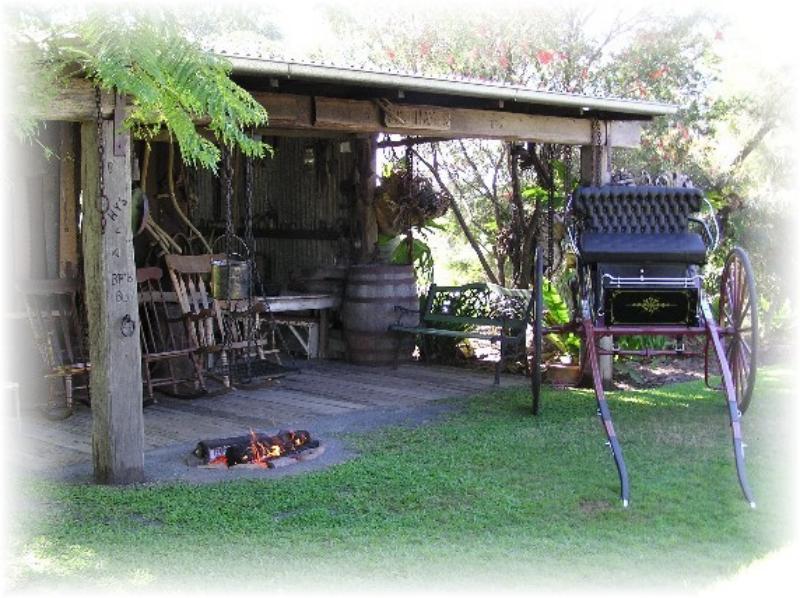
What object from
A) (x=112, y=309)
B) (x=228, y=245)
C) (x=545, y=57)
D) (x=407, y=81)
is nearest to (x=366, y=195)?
(x=545, y=57)

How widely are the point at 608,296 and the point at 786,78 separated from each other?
21.6 ft

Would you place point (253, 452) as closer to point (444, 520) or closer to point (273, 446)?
point (273, 446)

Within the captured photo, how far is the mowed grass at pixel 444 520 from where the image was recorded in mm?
4168

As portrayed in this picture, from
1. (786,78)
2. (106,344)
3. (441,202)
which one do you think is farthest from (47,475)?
(786,78)

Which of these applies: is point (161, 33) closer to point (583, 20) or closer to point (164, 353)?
point (164, 353)

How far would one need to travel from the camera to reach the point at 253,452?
614 cm

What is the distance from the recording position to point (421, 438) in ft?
22.7

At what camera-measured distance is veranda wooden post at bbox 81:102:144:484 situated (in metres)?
5.55

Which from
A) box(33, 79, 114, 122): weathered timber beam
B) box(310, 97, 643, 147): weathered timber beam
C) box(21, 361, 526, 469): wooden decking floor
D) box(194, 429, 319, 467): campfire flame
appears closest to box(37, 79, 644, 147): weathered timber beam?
box(310, 97, 643, 147): weathered timber beam

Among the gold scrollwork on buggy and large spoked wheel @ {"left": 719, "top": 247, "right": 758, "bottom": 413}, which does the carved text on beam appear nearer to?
the gold scrollwork on buggy

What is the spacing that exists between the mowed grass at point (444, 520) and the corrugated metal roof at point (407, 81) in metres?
2.38

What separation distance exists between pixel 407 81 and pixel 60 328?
3442 mm

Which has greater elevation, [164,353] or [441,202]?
[441,202]

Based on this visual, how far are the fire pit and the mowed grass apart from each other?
0.37 m
